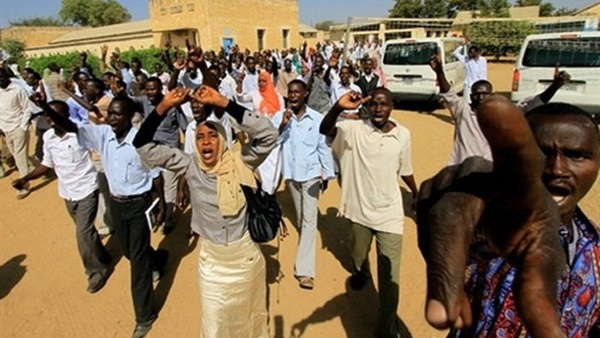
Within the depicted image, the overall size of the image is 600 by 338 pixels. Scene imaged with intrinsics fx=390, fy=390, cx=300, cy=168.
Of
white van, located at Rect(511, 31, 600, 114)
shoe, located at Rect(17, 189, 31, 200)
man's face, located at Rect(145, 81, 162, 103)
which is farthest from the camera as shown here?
white van, located at Rect(511, 31, 600, 114)

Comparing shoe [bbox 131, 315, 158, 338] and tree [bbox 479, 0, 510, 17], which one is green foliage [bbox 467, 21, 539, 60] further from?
shoe [bbox 131, 315, 158, 338]

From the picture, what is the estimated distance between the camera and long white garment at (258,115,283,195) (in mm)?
3879

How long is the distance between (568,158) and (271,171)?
10.0 feet

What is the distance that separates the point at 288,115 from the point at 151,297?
2.06 m

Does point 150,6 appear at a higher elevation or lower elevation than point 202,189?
higher

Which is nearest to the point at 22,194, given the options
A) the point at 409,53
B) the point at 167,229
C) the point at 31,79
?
the point at 31,79

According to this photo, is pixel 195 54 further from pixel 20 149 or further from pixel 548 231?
pixel 20 149

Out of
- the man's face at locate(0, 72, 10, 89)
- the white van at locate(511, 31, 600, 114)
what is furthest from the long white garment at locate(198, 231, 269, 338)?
the white van at locate(511, 31, 600, 114)

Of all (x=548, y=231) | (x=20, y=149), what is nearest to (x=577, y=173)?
(x=548, y=231)

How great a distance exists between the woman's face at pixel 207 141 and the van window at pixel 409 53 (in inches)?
362

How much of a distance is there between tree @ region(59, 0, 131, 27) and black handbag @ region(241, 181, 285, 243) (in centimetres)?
6869

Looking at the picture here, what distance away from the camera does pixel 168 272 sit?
423 centimetres

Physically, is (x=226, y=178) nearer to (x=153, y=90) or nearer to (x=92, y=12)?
(x=153, y=90)

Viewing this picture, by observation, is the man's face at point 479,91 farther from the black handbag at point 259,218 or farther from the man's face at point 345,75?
the man's face at point 345,75
